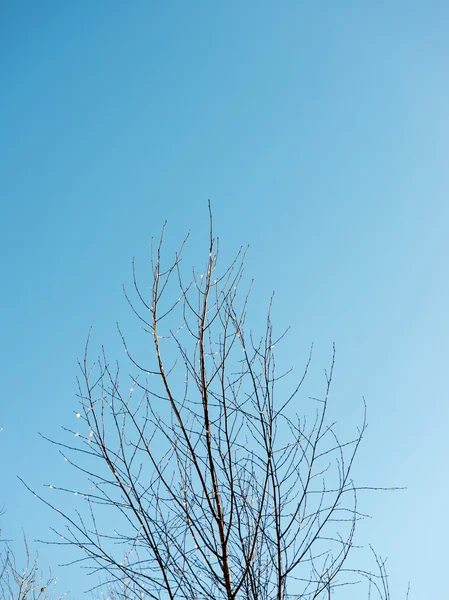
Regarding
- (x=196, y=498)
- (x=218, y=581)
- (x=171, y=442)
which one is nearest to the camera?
(x=218, y=581)

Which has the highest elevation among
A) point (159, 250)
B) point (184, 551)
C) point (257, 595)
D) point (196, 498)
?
point (159, 250)

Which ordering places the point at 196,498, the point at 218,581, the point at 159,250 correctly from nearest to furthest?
the point at 218,581
the point at 196,498
the point at 159,250

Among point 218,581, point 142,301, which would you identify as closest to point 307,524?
point 218,581

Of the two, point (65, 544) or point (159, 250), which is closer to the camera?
point (65, 544)

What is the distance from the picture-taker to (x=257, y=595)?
253 centimetres

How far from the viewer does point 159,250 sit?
10.1 feet

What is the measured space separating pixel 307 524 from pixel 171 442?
0.81m

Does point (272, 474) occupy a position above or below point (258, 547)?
above

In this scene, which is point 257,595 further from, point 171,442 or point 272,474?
point 171,442

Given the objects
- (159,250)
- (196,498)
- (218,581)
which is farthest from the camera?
(159,250)

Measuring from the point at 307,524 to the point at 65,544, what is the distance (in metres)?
1.24

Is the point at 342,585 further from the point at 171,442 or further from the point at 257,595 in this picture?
the point at 171,442

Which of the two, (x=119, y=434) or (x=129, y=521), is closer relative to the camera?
(x=129, y=521)

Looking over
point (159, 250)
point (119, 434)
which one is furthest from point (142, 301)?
point (119, 434)
